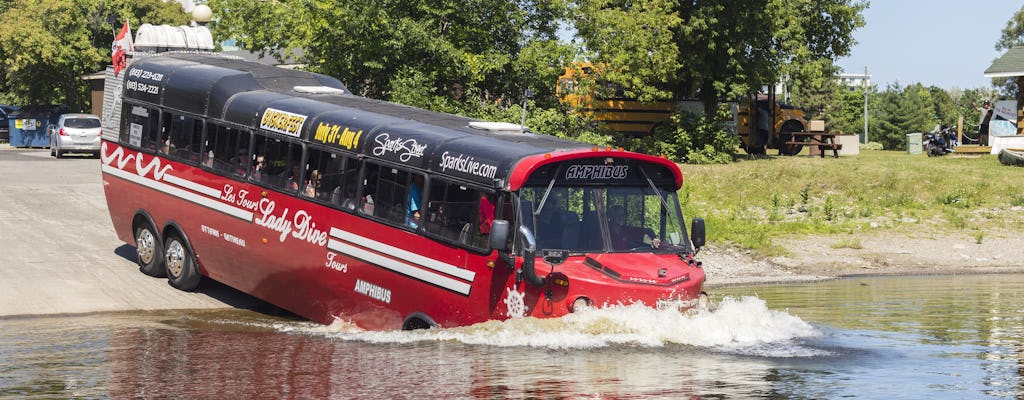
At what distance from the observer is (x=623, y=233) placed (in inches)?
569

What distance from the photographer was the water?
40.1 feet

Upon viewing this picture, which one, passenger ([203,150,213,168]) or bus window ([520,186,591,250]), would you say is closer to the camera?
bus window ([520,186,591,250])

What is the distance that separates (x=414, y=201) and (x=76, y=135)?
33.5m

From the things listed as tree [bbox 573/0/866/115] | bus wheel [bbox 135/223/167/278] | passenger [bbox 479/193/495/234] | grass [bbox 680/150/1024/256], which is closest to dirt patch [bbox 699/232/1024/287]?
grass [bbox 680/150/1024/256]

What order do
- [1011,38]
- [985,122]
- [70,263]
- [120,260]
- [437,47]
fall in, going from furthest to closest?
1. [1011,38]
2. [985,122]
3. [437,47]
4. [120,260]
5. [70,263]

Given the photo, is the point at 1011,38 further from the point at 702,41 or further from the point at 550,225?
the point at 550,225

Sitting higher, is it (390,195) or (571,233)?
(390,195)

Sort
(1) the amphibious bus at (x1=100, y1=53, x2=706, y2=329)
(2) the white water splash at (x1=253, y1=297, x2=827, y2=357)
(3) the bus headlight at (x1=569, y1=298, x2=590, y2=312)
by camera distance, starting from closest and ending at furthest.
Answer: (3) the bus headlight at (x1=569, y1=298, x2=590, y2=312) < (2) the white water splash at (x1=253, y1=297, x2=827, y2=357) < (1) the amphibious bus at (x1=100, y1=53, x2=706, y2=329)

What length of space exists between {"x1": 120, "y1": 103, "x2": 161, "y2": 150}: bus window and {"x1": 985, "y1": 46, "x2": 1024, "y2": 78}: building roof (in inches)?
1505

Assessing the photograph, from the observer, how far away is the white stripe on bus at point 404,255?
14389 mm

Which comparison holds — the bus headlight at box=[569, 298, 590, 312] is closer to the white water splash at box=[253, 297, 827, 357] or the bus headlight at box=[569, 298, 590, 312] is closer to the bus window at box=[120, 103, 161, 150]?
the white water splash at box=[253, 297, 827, 357]

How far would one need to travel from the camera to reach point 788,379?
12695 mm

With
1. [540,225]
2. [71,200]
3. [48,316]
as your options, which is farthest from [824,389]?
[71,200]

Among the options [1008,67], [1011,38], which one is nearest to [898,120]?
[1011,38]
